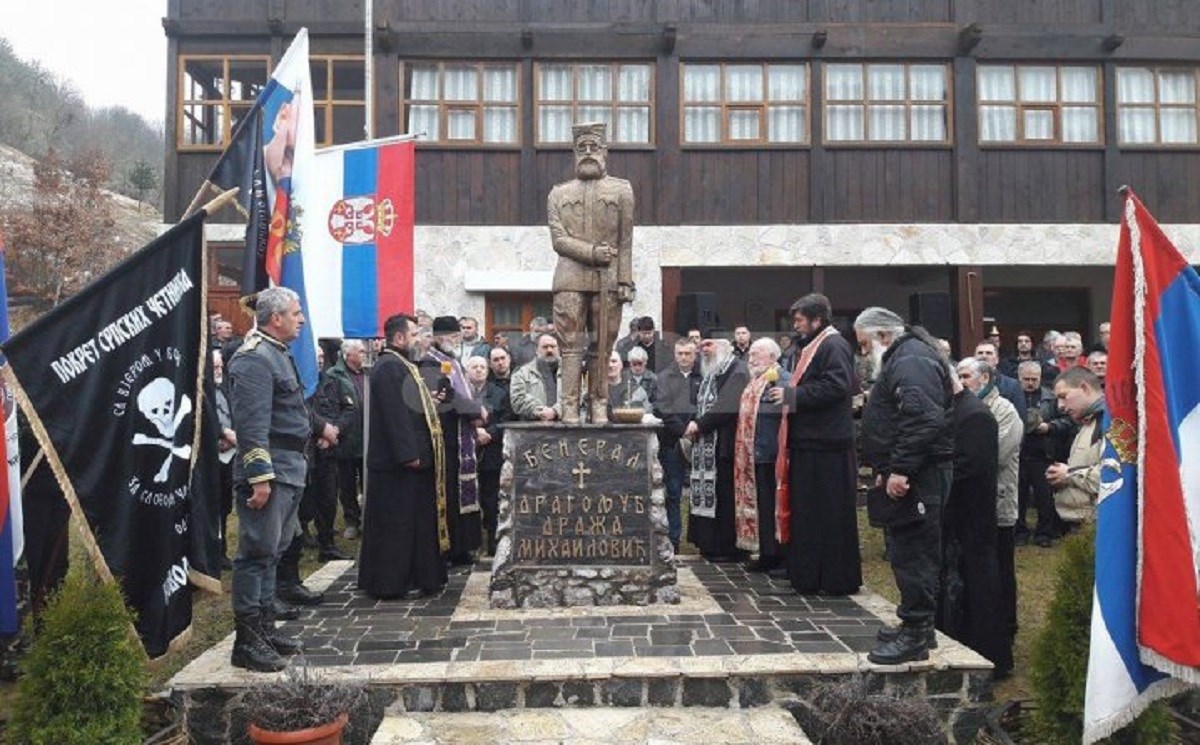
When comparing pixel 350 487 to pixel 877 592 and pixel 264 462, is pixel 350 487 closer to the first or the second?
pixel 264 462

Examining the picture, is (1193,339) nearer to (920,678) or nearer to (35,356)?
(920,678)

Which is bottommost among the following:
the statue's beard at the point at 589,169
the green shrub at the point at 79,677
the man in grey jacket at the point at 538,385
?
the green shrub at the point at 79,677

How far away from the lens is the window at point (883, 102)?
1445 centimetres

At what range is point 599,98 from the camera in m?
14.3

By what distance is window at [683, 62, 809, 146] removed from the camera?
14336 mm

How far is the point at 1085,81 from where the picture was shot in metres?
14.7

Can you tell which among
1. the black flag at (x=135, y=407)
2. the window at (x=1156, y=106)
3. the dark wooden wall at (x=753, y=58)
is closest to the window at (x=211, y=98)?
the dark wooden wall at (x=753, y=58)

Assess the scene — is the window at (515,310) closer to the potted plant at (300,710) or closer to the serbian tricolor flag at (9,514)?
the serbian tricolor flag at (9,514)

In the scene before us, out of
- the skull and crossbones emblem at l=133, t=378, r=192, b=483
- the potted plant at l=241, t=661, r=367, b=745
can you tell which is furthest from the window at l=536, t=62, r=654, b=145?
the potted plant at l=241, t=661, r=367, b=745

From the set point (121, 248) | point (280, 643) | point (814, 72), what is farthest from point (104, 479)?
point (121, 248)

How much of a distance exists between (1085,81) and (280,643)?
1545cm

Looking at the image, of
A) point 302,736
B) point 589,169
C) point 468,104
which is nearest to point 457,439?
point 589,169

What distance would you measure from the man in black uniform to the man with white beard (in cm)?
334

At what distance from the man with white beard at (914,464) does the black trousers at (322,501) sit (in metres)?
5.15
